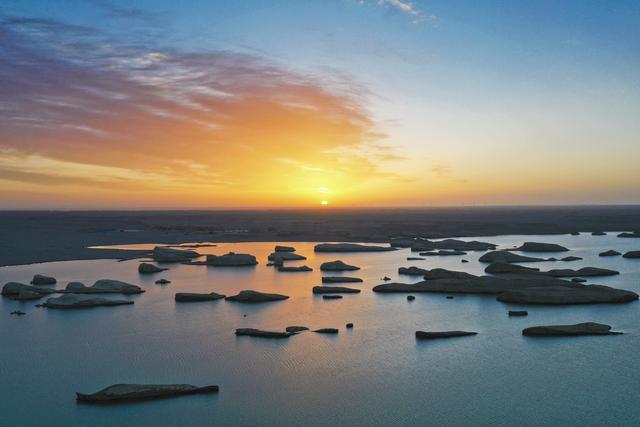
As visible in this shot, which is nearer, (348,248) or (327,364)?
(327,364)

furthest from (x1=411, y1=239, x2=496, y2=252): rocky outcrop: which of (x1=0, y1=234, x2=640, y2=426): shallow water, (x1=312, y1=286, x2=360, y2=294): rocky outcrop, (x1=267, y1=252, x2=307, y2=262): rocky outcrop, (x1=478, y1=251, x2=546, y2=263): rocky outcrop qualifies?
(x1=0, y1=234, x2=640, y2=426): shallow water

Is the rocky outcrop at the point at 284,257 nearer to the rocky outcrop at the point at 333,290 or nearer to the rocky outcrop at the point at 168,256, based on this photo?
the rocky outcrop at the point at 168,256

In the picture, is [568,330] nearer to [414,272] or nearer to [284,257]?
[414,272]

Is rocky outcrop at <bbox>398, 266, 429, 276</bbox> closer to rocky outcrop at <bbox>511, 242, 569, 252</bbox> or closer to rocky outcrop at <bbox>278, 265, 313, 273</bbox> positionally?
rocky outcrop at <bbox>278, 265, 313, 273</bbox>

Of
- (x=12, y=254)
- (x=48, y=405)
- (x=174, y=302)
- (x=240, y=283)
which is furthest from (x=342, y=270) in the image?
(x=12, y=254)

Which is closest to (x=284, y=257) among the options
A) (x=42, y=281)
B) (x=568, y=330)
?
(x=42, y=281)

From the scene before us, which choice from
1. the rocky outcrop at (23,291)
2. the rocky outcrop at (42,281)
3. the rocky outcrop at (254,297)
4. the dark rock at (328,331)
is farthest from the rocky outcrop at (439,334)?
the rocky outcrop at (42,281)

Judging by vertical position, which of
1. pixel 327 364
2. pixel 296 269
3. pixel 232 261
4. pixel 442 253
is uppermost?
pixel 442 253
